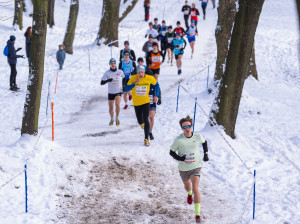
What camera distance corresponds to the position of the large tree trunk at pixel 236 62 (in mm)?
10008

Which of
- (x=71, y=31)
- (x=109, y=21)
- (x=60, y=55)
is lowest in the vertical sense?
(x=60, y=55)

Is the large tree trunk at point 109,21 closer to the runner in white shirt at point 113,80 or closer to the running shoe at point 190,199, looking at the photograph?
the runner in white shirt at point 113,80

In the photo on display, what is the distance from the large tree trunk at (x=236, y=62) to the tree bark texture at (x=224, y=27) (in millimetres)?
3439

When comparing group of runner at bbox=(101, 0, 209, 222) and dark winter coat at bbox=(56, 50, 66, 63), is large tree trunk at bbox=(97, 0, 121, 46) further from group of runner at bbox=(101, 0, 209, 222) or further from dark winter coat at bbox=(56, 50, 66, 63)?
dark winter coat at bbox=(56, 50, 66, 63)

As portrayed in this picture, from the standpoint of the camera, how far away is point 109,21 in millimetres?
22141

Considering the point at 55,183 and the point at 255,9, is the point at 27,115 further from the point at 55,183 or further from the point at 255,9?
the point at 255,9

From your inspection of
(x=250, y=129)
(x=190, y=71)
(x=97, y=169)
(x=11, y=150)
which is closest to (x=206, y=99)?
(x=250, y=129)

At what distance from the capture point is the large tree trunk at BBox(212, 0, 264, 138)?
394 inches

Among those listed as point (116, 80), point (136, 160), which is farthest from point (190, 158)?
point (116, 80)

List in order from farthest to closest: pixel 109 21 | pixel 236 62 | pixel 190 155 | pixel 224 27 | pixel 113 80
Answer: pixel 109 21 → pixel 224 27 → pixel 113 80 → pixel 236 62 → pixel 190 155

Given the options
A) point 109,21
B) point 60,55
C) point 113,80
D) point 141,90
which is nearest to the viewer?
point 141,90

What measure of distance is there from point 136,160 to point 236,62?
11.1 ft

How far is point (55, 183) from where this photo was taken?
324 inches

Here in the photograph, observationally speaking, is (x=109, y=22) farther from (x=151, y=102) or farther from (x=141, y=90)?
(x=141, y=90)
